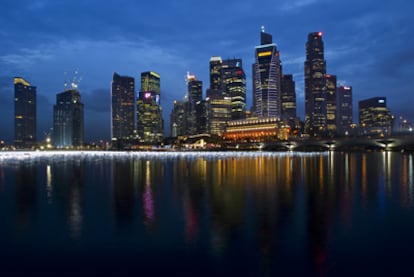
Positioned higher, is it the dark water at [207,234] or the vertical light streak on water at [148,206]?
the vertical light streak on water at [148,206]

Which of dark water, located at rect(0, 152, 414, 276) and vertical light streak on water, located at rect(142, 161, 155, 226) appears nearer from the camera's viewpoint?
dark water, located at rect(0, 152, 414, 276)

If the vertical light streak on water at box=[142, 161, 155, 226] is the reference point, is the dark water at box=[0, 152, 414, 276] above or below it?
below

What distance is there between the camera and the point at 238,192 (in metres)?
25.6

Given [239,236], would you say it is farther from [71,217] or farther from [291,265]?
[71,217]

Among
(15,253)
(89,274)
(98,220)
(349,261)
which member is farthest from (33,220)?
(349,261)

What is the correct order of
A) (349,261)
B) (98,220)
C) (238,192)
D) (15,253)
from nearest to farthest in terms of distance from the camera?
(349,261)
(15,253)
(98,220)
(238,192)

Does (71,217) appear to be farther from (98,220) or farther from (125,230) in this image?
(125,230)

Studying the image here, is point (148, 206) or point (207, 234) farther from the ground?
point (148, 206)

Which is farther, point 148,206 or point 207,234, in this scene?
point 148,206

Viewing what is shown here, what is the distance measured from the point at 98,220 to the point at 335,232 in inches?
405

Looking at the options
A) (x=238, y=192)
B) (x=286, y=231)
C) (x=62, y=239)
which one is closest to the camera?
(x=62, y=239)

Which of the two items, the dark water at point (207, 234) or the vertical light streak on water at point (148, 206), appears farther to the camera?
the vertical light streak on water at point (148, 206)

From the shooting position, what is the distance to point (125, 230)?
14812mm

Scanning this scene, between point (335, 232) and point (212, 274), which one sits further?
point (335, 232)
